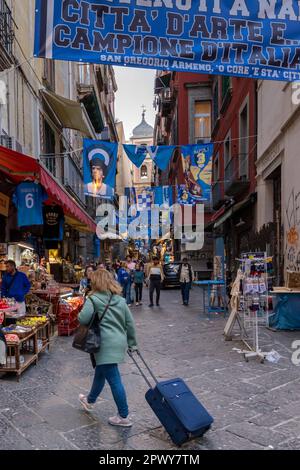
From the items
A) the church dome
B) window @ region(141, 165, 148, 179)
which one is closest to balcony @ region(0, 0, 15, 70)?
window @ region(141, 165, 148, 179)

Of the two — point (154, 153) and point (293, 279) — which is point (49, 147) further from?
point (293, 279)

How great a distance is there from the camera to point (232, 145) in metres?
18.7

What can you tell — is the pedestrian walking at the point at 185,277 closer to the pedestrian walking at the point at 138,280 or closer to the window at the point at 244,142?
the pedestrian walking at the point at 138,280

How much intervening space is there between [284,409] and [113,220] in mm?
30853

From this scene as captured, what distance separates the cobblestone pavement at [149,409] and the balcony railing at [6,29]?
23.3 ft

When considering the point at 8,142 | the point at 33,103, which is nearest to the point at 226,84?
the point at 33,103

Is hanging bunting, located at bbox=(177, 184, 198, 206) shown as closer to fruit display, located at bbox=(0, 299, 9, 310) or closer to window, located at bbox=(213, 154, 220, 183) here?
window, located at bbox=(213, 154, 220, 183)

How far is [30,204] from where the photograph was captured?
942 cm

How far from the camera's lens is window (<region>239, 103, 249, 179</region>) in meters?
16.5

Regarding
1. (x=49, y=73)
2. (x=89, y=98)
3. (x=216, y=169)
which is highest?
(x=89, y=98)

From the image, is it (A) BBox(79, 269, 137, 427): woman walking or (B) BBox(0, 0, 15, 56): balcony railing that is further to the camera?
(B) BBox(0, 0, 15, 56): balcony railing

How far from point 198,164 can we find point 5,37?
6.97 m

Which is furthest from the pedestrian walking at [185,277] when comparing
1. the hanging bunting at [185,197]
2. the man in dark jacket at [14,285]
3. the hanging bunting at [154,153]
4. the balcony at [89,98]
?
the balcony at [89,98]

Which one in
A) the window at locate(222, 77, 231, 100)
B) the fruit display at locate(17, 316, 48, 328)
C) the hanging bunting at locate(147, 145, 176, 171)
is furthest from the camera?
the window at locate(222, 77, 231, 100)
